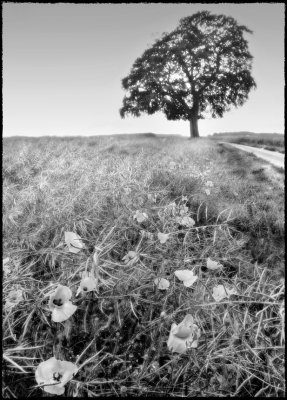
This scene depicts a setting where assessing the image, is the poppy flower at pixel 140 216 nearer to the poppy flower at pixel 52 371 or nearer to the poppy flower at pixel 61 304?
the poppy flower at pixel 61 304

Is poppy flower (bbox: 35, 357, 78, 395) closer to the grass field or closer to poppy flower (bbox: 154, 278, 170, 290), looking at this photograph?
the grass field

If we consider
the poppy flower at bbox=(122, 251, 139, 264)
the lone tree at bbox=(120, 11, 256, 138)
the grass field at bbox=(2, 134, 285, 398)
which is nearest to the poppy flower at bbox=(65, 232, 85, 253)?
the grass field at bbox=(2, 134, 285, 398)

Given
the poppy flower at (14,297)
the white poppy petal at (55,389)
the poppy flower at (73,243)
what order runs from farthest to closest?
the poppy flower at (73,243)
the poppy flower at (14,297)
the white poppy petal at (55,389)

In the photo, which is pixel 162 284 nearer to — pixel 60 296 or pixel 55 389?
pixel 60 296

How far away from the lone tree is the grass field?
1.02m

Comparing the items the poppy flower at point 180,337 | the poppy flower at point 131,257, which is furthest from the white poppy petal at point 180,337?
the poppy flower at point 131,257

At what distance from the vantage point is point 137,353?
1.00 meters

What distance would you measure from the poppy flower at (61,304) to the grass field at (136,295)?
10cm

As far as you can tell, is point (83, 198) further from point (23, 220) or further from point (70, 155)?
point (70, 155)

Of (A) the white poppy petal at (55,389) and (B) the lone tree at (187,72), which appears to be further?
(B) the lone tree at (187,72)

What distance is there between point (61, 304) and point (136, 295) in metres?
0.33

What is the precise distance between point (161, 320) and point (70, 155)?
324cm

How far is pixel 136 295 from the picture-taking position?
115cm

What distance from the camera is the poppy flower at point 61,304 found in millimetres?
943
